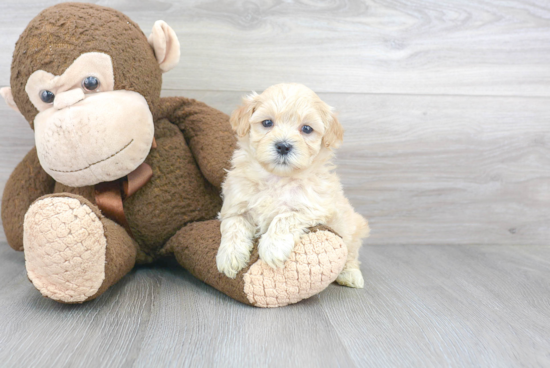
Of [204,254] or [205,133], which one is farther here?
[205,133]

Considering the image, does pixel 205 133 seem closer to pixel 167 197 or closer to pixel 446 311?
A: pixel 167 197

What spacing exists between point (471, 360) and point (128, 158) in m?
0.98

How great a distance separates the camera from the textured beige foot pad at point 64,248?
0.96 meters

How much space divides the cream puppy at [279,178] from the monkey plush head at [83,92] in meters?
0.30

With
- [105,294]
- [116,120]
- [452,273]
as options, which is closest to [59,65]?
[116,120]

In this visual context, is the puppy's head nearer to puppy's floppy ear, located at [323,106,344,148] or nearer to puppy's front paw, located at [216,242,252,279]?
puppy's floppy ear, located at [323,106,344,148]

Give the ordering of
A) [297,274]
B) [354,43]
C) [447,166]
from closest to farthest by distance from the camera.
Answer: [297,274] → [354,43] → [447,166]

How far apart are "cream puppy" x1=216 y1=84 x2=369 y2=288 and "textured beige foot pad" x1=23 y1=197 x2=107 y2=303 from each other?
32 cm

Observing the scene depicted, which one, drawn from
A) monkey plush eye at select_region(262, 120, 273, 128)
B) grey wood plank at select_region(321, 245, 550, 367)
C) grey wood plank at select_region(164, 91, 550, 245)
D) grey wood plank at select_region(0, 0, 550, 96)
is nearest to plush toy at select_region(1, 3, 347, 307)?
grey wood plank at select_region(321, 245, 550, 367)

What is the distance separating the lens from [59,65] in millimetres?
1105

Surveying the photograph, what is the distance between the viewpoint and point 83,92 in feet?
3.72

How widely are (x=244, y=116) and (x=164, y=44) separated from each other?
0.35 metres

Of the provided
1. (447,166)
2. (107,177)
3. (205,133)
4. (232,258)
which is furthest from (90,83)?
(447,166)

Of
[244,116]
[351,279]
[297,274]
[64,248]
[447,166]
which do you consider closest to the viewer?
[64,248]
